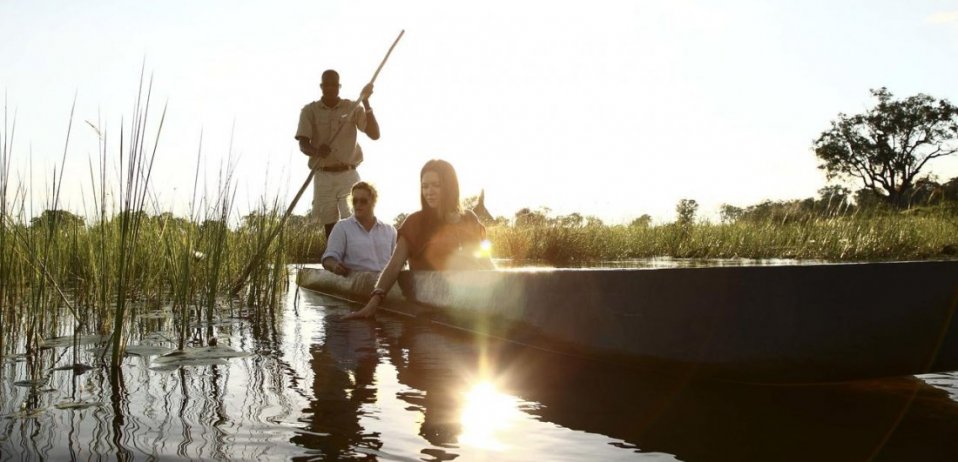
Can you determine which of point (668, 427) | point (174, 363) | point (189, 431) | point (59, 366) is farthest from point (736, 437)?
point (59, 366)

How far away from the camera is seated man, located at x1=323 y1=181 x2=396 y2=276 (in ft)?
22.6

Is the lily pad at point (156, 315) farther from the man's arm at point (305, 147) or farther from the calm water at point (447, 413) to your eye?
the man's arm at point (305, 147)

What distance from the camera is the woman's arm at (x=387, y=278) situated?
536 cm

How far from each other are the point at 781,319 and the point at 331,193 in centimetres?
556

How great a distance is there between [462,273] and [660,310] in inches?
71.8

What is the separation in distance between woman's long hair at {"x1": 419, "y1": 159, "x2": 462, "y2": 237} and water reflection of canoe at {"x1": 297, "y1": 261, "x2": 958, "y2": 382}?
1.77m

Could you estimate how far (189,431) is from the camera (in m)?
2.44

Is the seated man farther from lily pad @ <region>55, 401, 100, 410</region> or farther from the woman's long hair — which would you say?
lily pad @ <region>55, 401, 100, 410</region>

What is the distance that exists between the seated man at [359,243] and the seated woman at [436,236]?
1.21m

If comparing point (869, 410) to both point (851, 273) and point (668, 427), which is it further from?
point (668, 427)

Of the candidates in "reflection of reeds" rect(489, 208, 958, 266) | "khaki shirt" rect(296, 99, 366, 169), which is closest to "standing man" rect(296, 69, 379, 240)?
"khaki shirt" rect(296, 99, 366, 169)

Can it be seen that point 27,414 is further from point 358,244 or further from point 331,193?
point 331,193

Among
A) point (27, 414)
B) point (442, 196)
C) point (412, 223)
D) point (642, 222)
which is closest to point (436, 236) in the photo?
point (412, 223)

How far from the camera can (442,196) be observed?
5391 mm
